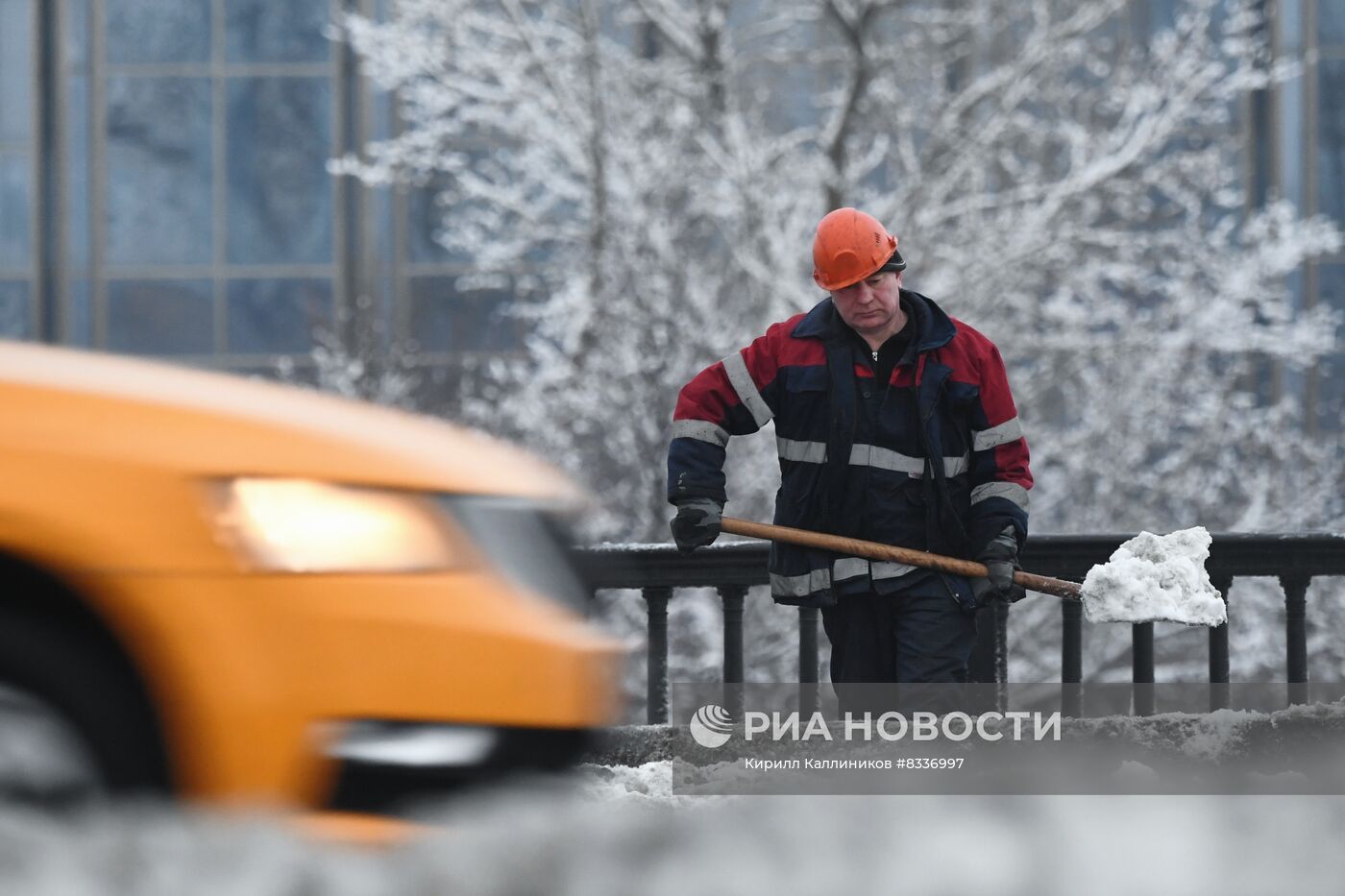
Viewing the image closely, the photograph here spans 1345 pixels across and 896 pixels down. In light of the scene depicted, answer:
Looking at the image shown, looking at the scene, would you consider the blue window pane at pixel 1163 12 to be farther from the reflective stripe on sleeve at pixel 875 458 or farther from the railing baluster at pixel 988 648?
the reflective stripe on sleeve at pixel 875 458

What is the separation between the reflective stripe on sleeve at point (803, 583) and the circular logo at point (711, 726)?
2.00 feet

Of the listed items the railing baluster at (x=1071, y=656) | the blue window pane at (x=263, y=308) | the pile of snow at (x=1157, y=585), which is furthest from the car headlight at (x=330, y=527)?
the blue window pane at (x=263, y=308)

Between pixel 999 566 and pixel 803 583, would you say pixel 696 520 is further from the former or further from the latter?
pixel 999 566

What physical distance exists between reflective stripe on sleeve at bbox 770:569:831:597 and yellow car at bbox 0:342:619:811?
2.05 metres

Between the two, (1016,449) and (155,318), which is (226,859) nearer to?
(1016,449)

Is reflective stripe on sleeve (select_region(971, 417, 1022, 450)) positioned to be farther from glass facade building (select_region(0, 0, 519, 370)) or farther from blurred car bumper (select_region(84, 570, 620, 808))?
glass facade building (select_region(0, 0, 519, 370))

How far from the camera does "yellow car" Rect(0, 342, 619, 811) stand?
2385mm

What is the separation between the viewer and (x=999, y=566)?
452 centimetres

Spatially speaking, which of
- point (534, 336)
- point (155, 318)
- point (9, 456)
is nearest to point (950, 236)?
point (534, 336)

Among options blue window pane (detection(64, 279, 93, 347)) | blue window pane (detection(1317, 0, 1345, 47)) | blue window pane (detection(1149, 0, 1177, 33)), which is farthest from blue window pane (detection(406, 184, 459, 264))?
blue window pane (detection(1317, 0, 1345, 47))

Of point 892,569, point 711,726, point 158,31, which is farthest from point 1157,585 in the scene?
point 158,31

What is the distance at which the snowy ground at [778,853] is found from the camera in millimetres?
894

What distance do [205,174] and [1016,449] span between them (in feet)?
56.7

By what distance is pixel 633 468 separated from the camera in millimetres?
12773
